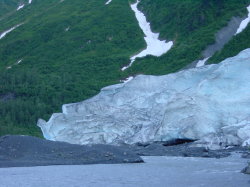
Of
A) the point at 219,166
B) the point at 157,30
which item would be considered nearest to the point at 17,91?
the point at 157,30

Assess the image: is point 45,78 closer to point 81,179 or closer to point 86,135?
point 86,135

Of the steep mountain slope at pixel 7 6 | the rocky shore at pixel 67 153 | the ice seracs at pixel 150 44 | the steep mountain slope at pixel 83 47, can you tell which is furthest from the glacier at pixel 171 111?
the steep mountain slope at pixel 7 6

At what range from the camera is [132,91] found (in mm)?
42656

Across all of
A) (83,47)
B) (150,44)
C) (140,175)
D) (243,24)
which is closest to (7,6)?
(83,47)

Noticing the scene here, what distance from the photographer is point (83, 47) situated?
285 feet

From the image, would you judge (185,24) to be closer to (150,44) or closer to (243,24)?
(150,44)

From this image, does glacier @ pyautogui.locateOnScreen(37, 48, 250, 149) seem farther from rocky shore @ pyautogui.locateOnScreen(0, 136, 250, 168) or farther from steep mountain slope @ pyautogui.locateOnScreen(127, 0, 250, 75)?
steep mountain slope @ pyautogui.locateOnScreen(127, 0, 250, 75)

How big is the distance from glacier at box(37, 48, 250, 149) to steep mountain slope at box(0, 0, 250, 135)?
1064cm

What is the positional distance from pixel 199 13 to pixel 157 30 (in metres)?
7.42

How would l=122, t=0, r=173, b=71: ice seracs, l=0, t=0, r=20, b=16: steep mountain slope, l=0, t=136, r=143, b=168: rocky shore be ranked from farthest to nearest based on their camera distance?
l=0, t=0, r=20, b=16: steep mountain slope, l=122, t=0, r=173, b=71: ice seracs, l=0, t=136, r=143, b=168: rocky shore

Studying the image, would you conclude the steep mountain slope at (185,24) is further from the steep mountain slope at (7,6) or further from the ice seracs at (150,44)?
the steep mountain slope at (7,6)

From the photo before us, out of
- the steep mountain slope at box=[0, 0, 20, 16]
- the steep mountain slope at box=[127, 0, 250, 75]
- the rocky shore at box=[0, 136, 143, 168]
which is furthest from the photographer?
the steep mountain slope at box=[0, 0, 20, 16]

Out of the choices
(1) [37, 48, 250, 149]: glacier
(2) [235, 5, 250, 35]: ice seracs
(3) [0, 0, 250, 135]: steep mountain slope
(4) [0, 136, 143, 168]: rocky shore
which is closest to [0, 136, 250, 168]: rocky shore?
(4) [0, 136, 143, 168]: rocky shore

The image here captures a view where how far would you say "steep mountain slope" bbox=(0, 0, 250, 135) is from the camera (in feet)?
202
